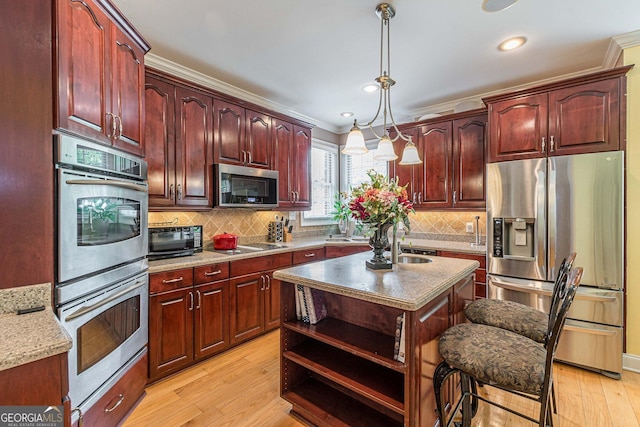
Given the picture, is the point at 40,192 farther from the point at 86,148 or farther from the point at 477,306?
the point at 477,306

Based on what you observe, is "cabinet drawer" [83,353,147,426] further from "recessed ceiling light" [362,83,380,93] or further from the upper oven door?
"recessed ceiling light" [362,83,380,93]

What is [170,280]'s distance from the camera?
231 centimetres

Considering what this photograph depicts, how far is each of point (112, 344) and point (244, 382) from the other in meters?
1.02

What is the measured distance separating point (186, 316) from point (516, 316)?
2388 mm

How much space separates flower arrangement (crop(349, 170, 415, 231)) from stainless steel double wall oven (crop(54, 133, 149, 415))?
1.43 m

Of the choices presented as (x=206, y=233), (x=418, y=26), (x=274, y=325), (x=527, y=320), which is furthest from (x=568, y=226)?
(x=206, y=233)

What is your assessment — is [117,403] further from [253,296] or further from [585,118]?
[585,118]

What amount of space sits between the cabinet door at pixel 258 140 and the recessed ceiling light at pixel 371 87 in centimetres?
115

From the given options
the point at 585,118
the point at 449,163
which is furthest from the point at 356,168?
the point at 585,118

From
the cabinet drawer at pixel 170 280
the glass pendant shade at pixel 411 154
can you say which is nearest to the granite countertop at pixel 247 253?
the cabinet drawer at pixel 170 280

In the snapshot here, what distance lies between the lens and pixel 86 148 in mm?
A: 1495

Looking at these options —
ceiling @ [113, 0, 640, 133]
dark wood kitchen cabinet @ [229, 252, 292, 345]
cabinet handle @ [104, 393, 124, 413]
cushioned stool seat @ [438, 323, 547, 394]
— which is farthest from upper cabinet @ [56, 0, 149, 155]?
cushioned stool seat @ [438, 323, 547, 394]

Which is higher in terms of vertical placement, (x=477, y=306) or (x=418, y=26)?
(x=418, y=26)

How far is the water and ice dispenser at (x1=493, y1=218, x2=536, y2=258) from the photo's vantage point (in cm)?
265
